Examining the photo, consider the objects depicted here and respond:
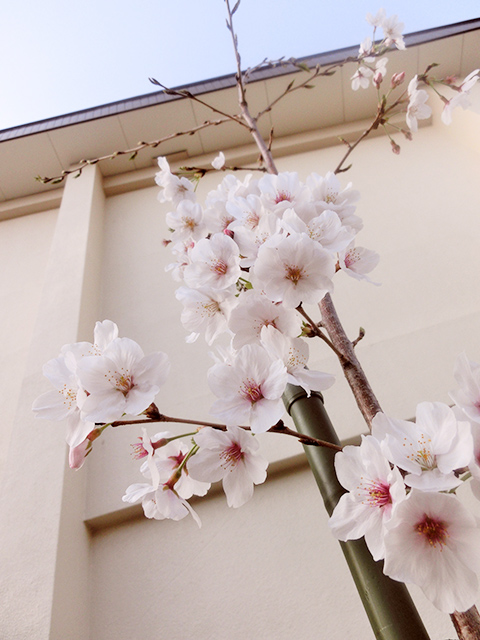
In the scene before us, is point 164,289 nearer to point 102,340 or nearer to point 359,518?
point 102,340

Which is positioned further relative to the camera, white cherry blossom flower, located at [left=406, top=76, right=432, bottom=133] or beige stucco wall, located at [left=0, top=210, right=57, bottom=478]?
beige stucco wall, located at [left=0, top=210, right=57, bottom=478]

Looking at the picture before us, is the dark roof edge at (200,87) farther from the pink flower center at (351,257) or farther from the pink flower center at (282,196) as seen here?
the pink flower center at (351,257)

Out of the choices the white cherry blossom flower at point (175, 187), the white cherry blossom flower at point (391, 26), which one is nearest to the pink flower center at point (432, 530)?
the white cherry blossom flower at point (175, 187)

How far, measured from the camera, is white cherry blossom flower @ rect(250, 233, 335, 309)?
1.84 ft

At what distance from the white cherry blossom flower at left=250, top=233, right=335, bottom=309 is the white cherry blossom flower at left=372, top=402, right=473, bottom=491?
194 millimetres

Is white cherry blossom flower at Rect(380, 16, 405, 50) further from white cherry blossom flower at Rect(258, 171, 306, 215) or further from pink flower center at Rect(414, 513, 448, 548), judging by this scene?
pink flower center at Rect(414, 513, 448, 548)

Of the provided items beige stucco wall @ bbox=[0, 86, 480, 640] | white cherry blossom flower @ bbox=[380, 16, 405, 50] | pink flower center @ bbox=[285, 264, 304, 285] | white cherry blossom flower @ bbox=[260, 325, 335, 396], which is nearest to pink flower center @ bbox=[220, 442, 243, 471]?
white cherry blossom flower @ bbox=[260, 325, 335, 396]

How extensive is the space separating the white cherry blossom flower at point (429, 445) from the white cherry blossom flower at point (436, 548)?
1 cm

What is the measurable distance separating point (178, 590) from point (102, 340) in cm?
76

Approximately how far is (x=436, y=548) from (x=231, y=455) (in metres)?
0.23

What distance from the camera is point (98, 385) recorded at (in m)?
0.50

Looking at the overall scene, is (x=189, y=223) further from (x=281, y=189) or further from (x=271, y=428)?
(x=271, y=428)

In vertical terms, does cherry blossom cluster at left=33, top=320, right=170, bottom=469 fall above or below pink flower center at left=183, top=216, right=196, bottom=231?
below

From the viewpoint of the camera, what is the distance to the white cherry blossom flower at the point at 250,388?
1.58ft
